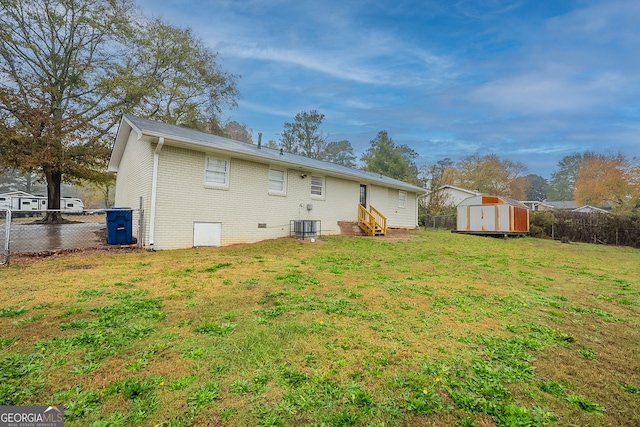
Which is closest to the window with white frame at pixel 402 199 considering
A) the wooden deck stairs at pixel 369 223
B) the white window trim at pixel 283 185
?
the wooden deck stairs at pixel 369 223

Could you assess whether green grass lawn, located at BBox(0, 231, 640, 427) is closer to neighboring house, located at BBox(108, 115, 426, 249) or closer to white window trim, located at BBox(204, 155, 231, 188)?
neighboring house, located at BBox(108, 115, 426, 249)

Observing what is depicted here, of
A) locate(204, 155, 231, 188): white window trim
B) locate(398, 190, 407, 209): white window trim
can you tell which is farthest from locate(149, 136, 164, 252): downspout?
locate(398, 190, 407, 209): white window trim

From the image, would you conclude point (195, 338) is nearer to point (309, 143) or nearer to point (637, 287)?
point (637, 287)

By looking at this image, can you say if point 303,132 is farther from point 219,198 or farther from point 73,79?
point 219,198

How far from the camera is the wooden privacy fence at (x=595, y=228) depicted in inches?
650

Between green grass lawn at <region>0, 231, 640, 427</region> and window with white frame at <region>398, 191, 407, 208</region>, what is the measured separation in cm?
1227

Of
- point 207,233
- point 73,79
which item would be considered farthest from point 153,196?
point 73,79

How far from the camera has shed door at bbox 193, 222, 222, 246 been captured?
8.90 meters

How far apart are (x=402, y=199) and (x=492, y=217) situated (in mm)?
5609

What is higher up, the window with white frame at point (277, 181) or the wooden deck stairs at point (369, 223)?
the window with white frame at point (277, 181)

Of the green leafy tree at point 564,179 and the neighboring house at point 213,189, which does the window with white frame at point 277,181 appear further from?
the green leafy tree at point 564,179

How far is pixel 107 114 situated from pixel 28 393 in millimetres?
21038

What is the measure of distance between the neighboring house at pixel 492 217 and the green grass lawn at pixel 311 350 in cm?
1296

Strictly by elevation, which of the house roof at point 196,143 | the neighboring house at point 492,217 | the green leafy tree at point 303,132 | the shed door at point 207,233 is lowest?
the shed door at point 207,233
